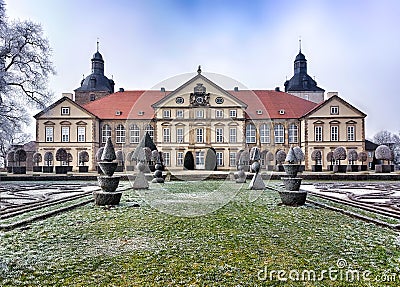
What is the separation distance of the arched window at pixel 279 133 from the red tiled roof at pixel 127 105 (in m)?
13.1

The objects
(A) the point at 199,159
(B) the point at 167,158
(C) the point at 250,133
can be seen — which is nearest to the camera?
(B) the point at 167,158

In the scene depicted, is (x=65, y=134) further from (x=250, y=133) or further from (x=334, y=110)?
(x=334, y=110)

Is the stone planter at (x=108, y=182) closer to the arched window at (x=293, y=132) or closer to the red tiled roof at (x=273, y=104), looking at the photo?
the red tiled roof at (x=273, y=104)

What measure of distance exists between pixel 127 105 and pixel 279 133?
16763mm

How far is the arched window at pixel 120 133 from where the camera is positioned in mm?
41334

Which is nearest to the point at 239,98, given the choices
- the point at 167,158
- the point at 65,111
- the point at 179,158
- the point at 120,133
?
the point at 179,158

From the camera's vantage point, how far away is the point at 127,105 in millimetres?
42750

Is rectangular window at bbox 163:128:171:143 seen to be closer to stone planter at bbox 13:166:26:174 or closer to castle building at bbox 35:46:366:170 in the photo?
castle building at bbox 35:46:366:170

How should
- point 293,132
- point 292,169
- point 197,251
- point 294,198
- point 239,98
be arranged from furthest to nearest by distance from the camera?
point 239,98, point 293,132, point 292,169, point 294,198, point 197,251

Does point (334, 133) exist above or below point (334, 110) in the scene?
below

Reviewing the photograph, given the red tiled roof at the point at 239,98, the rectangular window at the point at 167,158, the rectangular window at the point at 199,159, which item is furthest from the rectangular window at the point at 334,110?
the rectangular window at the point at 167,158

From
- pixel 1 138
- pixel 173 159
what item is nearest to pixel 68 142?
pixel 173 159

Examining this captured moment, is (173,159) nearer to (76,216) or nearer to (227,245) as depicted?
(76,216)

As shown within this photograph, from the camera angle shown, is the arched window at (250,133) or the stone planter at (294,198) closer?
the stone planter at (294,198)
